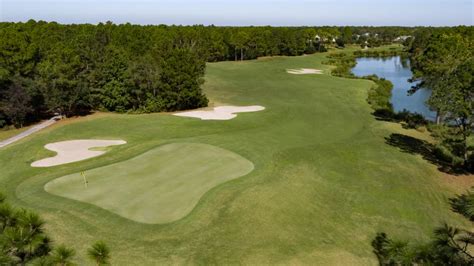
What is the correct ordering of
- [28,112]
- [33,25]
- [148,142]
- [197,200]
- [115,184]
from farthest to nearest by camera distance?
[33,25], [28,112], [148,142], [115,184], [197,200]

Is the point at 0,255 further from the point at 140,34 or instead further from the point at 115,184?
the point at 140,34

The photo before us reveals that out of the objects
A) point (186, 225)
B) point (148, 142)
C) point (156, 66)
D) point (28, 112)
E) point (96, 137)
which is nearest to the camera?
point (186, 225)

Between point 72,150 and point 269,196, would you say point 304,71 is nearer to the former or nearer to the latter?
point 72,150

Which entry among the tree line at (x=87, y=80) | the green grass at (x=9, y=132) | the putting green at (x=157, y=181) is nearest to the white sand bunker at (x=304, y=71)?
the tree line at (x=87, y=80)

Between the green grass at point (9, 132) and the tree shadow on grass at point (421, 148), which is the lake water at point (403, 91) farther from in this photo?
the green grass at point (9, 132)

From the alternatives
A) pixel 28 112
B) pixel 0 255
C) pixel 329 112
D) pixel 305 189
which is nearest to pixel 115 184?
pixel 305 189

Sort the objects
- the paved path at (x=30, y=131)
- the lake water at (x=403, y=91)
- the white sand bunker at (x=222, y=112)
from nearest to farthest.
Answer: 1. the paved path at (x=30, y=131)
2. the white sand bunker at (x=222, y=112)
3. the lake water at (x=403, y=91)

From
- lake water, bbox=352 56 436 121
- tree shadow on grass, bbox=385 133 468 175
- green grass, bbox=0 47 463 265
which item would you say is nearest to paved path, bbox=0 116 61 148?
green grass, bbox=0 47 463 265
